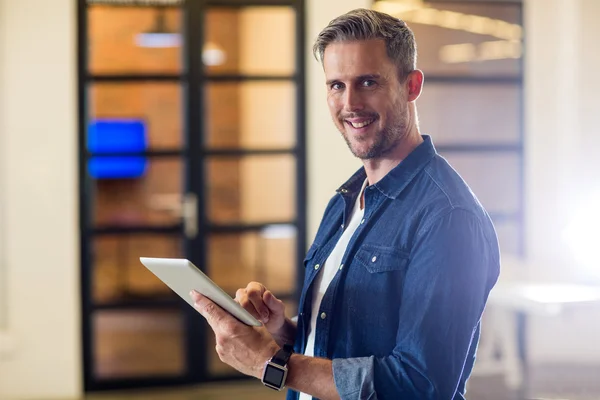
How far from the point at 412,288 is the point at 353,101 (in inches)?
14.1

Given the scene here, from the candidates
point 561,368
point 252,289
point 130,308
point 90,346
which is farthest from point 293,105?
point 252,289

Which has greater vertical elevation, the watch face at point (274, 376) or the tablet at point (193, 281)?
the tablet at point (193, 281)

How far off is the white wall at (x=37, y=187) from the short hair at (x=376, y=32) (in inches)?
139

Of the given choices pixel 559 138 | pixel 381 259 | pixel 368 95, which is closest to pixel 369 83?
pixel 368 95

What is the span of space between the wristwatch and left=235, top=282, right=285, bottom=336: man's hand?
25 cm

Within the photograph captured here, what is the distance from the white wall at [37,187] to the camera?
4.66 m

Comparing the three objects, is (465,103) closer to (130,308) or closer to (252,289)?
(130,308)

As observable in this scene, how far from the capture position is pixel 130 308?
497 centimetres

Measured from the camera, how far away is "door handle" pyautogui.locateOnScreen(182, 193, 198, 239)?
4.97 m

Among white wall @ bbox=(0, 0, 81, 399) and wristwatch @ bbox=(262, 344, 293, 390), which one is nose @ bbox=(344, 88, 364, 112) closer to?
wristwatch @ bbox=(262, 344, 293, 390)

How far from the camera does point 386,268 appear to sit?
54.4 inches

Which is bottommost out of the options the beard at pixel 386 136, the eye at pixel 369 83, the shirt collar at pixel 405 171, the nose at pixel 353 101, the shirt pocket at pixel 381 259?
the shirt pocket at pixel 381 259

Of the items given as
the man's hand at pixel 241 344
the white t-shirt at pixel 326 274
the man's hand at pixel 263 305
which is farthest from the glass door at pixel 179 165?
the man's hand at pixel 241 344

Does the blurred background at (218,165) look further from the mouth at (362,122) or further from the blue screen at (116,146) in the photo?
the mouth at (362,122)
